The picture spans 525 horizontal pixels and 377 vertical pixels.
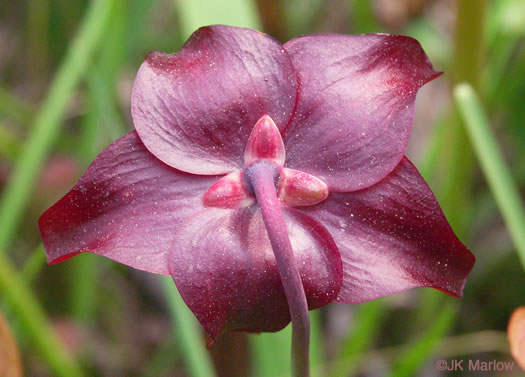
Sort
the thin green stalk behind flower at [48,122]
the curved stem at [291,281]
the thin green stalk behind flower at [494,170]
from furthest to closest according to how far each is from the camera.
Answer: the thin green stalk behind flower at [48,122], the thin green stalk behind flower at [494,170], the curved stem at [291,281]

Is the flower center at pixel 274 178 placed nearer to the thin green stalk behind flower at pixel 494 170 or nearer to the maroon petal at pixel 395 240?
the maroon petal at pixel 395 240

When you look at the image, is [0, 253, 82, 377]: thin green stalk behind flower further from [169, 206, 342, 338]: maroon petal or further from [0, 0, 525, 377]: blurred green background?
[169, 206, 342, 338]: maroon petal

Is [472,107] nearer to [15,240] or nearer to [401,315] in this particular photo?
[401,315]

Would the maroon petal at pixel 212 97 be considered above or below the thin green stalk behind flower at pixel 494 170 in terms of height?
Answer: above

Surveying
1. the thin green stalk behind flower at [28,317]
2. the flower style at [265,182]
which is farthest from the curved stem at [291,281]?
the thin green stalk behind flower at [28,317]

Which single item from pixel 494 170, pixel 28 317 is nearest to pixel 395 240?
pixel 494 170

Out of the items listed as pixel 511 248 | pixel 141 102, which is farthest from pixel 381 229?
pixel 511 248

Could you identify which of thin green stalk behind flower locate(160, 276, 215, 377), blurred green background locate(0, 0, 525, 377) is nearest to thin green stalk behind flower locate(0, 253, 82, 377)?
blurred green background locate(0, 0, 525, 377)

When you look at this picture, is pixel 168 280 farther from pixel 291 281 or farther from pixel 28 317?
pixel 291 281
